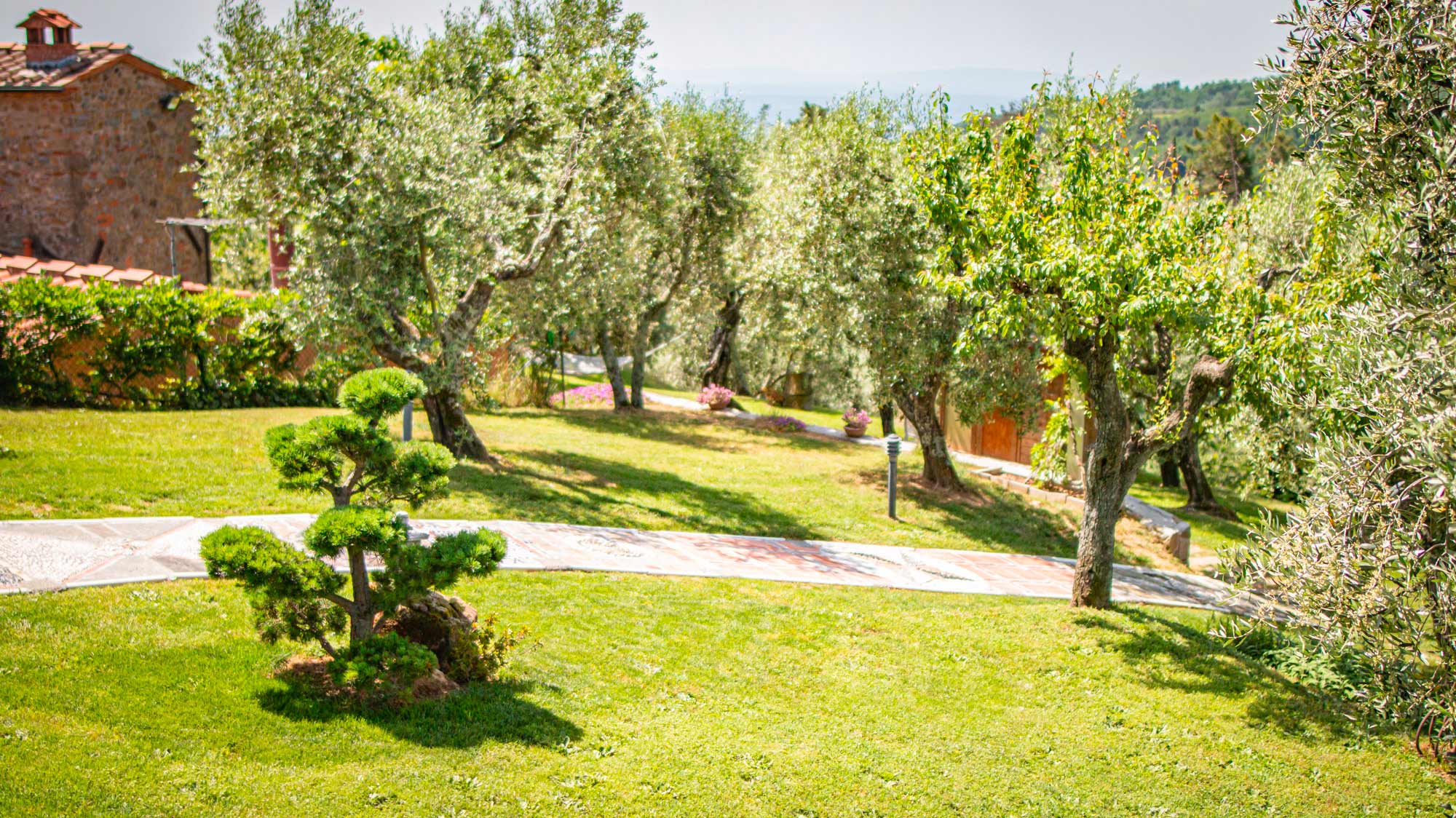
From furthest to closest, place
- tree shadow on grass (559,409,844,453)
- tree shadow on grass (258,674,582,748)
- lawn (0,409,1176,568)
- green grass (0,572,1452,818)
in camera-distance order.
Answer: tree shadow on grass (559,409,844,453), lawn (0,409,1176,568), tree shadow on grass (258,674,582,748), green grass (0,572,1452,818)

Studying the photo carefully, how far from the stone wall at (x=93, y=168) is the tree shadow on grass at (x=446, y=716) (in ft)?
72.6

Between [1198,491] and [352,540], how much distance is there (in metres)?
19.8

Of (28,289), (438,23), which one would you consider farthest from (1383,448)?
(28,289)

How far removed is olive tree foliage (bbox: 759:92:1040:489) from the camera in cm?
1600

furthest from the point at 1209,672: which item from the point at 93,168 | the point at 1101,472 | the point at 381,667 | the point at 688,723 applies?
the point at 93,168

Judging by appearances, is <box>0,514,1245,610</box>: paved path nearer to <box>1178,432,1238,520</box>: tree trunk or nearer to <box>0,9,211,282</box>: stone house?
<box>1178,432,1238,520</box>: tree trunk

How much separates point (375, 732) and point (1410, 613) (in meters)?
6.15

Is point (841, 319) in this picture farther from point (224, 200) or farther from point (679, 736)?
point (679, 736)

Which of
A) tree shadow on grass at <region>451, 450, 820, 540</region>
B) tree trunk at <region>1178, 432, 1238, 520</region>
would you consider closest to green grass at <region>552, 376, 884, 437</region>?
tree trunk at <region>1178, 432, 1238, 520</region>

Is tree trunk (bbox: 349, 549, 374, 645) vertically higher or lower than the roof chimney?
lower

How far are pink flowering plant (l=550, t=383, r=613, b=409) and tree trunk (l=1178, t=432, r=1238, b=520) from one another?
13.4 metres

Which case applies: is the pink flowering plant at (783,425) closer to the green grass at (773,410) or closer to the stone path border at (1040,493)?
the stone path border at (1040,493)

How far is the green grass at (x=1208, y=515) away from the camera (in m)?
18.1

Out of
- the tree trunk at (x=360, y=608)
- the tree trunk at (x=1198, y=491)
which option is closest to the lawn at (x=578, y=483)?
the tree trunk at (x=360, y=608)
